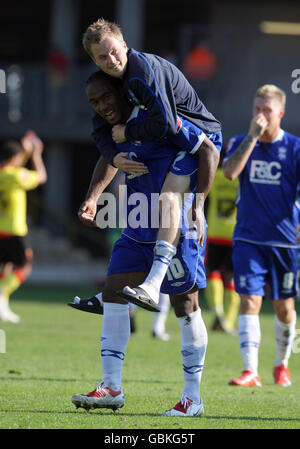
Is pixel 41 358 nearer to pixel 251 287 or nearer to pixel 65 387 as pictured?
pixel 65 387

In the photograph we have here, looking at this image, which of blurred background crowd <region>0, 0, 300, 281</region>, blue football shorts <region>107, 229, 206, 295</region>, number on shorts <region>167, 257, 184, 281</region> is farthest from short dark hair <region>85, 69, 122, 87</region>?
blurred background crowd <region>0, 0, 300, 281</region>

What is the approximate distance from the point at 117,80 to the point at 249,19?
69.7ft

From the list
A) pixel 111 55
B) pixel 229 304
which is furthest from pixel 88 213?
pixel 229 304

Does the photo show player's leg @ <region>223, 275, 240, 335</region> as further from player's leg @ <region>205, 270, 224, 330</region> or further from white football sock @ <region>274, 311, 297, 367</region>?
white football sock @ <region>274, 311, 297, 367</region>

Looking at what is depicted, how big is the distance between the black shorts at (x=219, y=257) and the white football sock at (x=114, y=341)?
237 inches

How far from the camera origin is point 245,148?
7121 mm

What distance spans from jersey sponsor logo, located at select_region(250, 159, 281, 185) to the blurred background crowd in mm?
14600

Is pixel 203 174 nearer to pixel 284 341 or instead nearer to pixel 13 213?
pixel 284 341

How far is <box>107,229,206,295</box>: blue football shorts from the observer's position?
17.5 feet

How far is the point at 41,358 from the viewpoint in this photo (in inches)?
330

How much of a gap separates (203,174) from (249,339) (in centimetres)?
234

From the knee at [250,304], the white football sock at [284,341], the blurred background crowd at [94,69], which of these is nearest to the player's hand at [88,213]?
the knee at [250,304]

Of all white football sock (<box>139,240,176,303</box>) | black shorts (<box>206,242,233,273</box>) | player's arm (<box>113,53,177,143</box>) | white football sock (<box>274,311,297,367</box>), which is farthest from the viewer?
black shorts (<box>206,242,233,273</box>)

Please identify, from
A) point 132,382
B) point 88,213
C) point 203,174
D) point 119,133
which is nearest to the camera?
point 119,133
